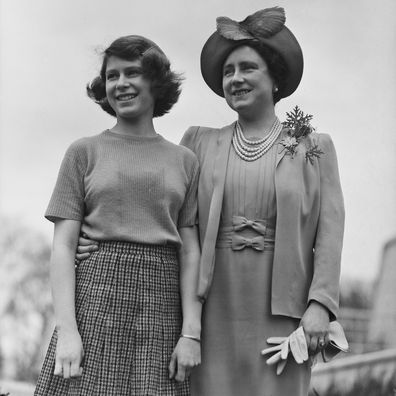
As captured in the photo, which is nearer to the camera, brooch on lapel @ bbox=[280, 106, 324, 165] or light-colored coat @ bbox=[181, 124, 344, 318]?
light-colored coat @ bbox=[181, 124, 344, 318]

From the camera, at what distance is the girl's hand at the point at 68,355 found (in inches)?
123

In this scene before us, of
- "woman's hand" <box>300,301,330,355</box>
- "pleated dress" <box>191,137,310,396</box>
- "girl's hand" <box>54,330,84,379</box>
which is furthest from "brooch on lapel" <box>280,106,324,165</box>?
"girl's hand" <box>54,330,84,379</box>

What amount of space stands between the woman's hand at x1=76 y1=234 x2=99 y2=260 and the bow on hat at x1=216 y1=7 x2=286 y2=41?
1.04 metres

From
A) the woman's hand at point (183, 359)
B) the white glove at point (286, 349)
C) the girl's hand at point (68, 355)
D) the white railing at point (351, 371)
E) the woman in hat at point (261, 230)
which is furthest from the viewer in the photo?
the white railing at point (351, 371)

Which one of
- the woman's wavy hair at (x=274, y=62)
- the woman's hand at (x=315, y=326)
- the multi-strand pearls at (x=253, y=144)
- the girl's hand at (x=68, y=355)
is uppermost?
the woman's wavy hair at (x=274, y=62)

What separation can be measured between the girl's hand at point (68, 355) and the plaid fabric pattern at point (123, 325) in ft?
0.22

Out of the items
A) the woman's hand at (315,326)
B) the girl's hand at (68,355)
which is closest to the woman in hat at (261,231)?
the woman's hand at (315,326)

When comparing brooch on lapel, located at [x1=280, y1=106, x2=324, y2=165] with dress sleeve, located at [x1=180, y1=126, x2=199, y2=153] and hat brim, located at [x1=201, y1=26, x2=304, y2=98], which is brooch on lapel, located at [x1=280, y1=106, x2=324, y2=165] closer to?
hat brim, located at [x1=201, y1=26, x2=304, y2=98]

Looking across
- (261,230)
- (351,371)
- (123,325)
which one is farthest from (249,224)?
(351,371)

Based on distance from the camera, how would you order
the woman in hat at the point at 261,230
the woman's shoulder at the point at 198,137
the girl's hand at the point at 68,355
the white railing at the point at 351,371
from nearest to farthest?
1. the girl's hand at the point at 68,355
2. the woman in hat at the point at 261,230
3. the woman's shoulder at the point at 198,137
4. the white railing at the point at 351,371

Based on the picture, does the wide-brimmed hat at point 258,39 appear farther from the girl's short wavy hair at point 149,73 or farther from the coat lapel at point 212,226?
the coat lapel at point 212,226

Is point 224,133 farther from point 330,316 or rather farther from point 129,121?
point 330,316

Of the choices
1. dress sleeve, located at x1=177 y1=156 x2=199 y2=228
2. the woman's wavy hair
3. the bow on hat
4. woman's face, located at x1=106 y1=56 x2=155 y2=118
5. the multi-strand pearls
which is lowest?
dress sleeve, located at x1=177 y1=156 x2=199 y2=228

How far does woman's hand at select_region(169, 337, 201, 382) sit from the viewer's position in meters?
3.25
